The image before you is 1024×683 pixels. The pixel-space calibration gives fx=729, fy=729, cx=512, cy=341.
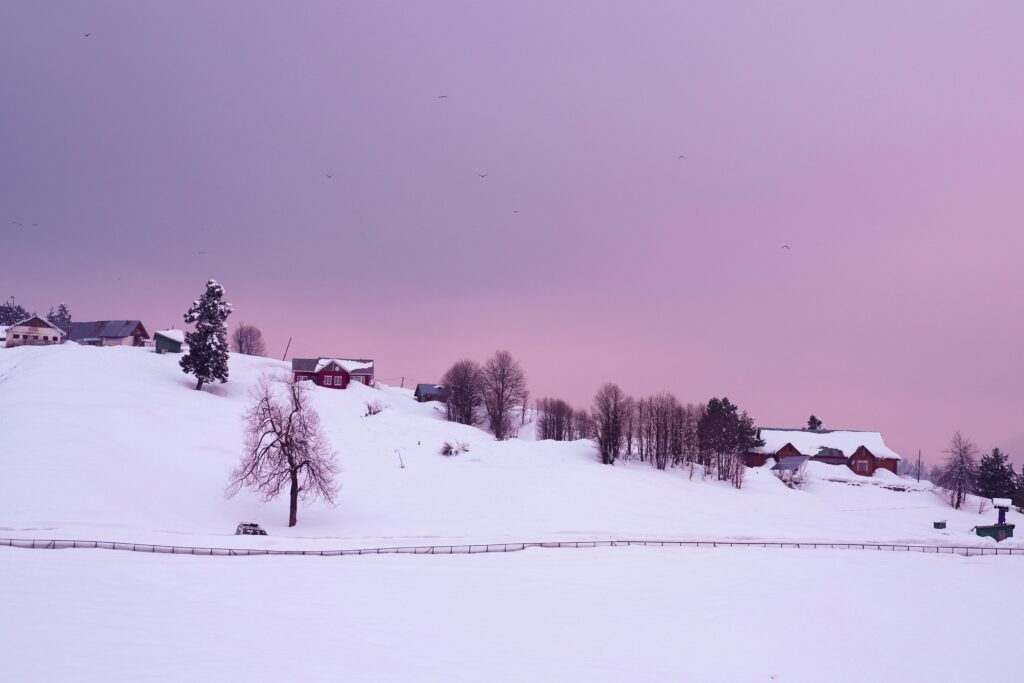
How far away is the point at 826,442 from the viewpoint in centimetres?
11588

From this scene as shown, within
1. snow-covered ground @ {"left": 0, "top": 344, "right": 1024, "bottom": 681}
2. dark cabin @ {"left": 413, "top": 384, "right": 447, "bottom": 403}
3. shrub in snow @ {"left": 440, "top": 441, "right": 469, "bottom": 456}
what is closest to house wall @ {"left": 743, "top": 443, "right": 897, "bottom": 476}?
snow-covered ground @ {"left": 0, "top": 344, "right": 1024, "bottom": 681}

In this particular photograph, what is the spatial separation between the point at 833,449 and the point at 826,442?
9.91 feet

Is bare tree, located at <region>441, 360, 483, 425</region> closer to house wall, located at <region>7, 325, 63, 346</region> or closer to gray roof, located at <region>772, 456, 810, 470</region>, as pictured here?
gray roof, located at <region>772, 456, 810, 470</region>

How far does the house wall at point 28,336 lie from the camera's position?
112794 mm

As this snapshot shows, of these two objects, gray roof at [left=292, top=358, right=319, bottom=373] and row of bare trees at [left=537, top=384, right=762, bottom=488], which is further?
gray roof at [left=292, top=358, right=319, bottom=373]

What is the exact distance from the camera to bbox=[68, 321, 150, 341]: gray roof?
403ft

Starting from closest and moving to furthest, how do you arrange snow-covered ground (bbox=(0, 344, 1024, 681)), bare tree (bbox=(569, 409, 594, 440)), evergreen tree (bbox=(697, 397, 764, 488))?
snow-covered ground (bbox=(0, 344, 1024, 681)) → evergreen tree (bbox=(697, 397, 764, 488)) → bare tree (bbox=(569, 409, 594, 440))

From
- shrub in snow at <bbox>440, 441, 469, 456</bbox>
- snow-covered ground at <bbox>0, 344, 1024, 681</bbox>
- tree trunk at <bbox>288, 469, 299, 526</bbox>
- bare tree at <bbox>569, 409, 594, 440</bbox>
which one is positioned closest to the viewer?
snow-covered ground at <bbox>0, 344, 1024, 681</bbox>

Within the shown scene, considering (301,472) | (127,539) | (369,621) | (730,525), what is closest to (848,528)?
(730,525)

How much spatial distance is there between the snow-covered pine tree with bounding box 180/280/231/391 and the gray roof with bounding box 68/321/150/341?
45.9 metres

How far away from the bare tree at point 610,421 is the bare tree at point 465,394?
34.2 meters

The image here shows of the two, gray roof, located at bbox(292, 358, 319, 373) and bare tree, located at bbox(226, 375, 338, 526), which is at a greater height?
gray roof, located at bbox(292, 358, 319, 373)

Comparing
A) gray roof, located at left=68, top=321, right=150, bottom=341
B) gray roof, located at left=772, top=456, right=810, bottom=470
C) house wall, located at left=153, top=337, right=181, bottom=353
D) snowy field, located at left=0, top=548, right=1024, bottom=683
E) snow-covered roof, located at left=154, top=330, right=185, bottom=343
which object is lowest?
snowy field, located at left=0, top=548, right=1024, bottom=683

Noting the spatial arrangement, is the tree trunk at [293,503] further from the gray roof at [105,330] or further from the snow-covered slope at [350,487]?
the gray roof at [105,330]
